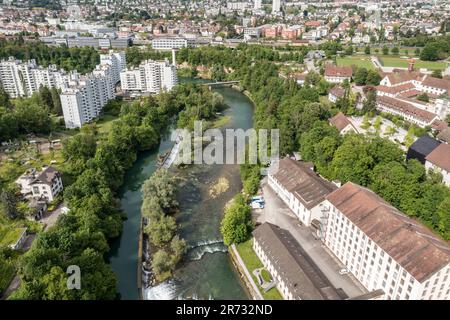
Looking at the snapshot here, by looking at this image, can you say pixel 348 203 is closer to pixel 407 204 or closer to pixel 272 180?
pixel 407 204

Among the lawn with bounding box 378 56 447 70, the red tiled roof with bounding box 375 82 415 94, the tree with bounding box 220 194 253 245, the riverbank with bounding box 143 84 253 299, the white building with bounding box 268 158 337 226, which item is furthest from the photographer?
the lawn with bounding box 378 56 447 70

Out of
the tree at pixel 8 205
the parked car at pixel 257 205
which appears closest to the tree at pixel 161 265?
the parked car at pixel 257 205

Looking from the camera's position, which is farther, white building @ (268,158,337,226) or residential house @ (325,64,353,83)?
residential house @ (325,64,353,83)

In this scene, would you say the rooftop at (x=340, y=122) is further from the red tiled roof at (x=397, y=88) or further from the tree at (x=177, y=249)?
the tree at (x=177, y=249)

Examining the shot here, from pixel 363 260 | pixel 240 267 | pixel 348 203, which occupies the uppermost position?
pixel 348 203

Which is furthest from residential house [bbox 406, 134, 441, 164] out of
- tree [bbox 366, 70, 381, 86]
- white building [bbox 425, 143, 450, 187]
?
tree [bbox 366, 70, 381, 86]

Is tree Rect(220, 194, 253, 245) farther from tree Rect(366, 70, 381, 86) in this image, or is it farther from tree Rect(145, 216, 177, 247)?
tree Rect(366, 70, 381, 86)

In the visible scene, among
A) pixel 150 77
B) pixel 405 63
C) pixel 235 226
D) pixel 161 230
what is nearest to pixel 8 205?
pixel 161 230
